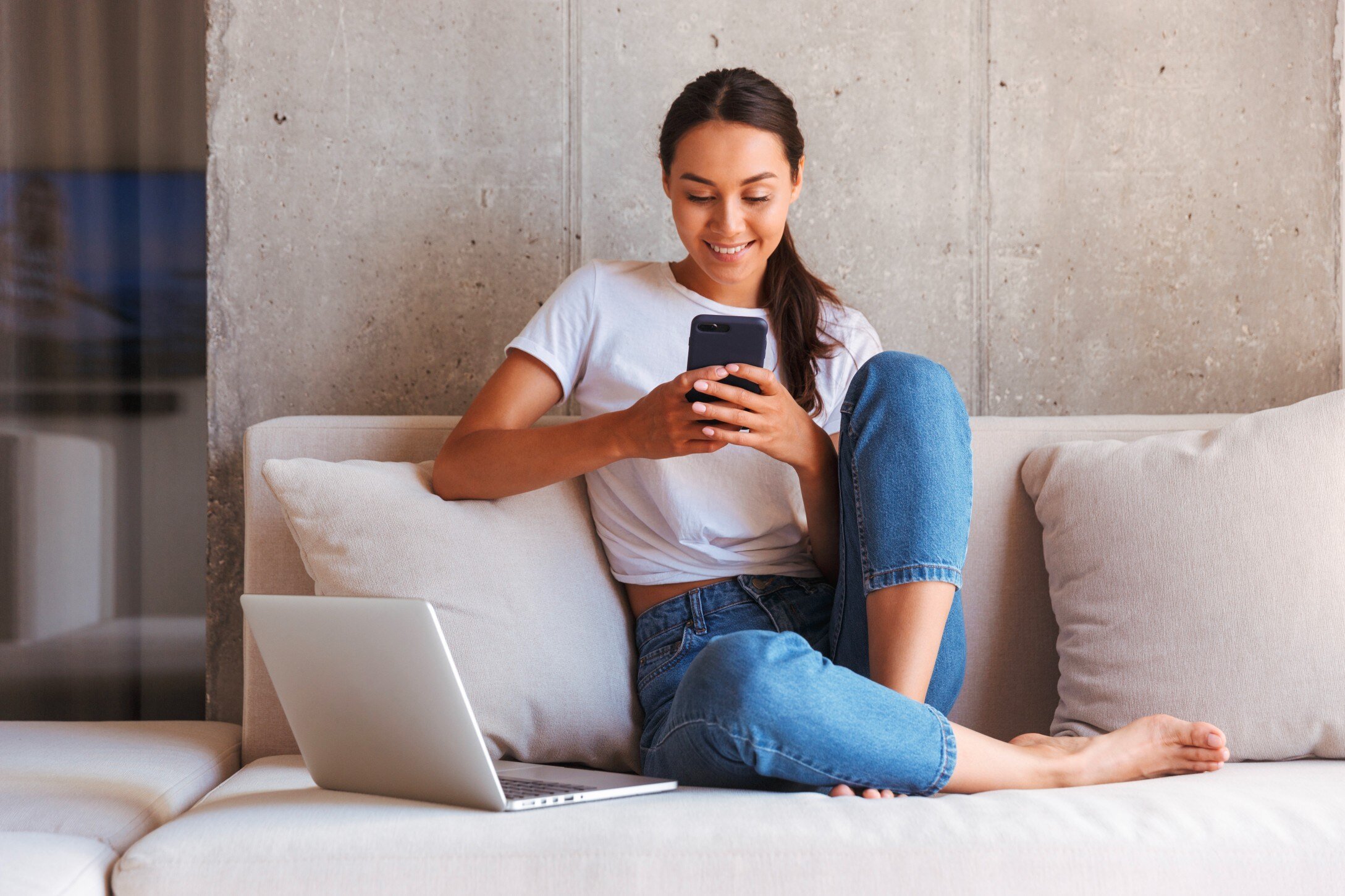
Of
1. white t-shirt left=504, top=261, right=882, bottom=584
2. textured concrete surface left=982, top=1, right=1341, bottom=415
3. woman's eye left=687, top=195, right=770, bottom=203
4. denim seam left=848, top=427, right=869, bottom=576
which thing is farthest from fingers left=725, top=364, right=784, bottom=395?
textured concrete surface left=982, top=1, right=1341, bottom=415

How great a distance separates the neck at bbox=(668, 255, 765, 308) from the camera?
1.63 meters

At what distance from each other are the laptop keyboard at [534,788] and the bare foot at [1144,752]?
53cm

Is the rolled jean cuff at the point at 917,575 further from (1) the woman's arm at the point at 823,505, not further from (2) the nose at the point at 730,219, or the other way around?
(2) the nose at the point at 730,219

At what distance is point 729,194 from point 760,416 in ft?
1.25

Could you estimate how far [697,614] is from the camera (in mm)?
1437

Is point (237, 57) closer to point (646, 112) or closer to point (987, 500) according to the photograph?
point (646, 112)

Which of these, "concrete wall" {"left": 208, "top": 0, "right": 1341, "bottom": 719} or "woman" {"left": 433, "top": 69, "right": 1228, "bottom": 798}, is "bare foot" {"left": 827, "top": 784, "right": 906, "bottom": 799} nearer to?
"woman" {"left": 433, "top": 69, "right": 1228, "bottom": 798}

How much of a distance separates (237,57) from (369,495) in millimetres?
982

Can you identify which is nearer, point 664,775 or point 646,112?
point 664,775

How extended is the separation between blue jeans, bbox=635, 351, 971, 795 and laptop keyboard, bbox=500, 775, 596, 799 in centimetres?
Answer: 13

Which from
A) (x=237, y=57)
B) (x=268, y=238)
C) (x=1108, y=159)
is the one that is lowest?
(x=268, y=238)

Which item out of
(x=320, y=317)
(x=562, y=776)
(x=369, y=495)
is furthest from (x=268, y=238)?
(x=562, y=776)

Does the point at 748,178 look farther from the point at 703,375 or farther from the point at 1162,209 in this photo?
the point at 1162,209

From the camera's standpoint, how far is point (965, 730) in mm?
1139
